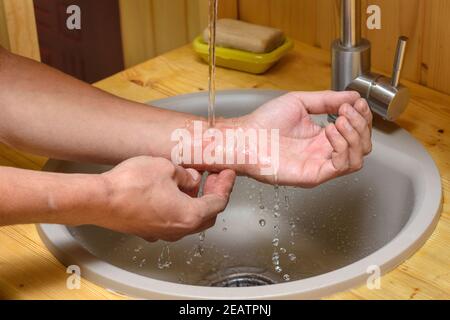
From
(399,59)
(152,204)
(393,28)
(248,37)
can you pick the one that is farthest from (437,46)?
(152,204)

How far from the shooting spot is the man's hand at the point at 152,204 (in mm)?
883

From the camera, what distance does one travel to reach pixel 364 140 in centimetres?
101

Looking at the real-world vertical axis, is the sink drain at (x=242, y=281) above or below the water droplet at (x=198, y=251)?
below

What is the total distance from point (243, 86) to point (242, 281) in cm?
31

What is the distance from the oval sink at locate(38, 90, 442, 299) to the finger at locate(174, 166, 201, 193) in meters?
0.13

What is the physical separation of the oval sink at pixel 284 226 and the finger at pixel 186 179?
0.42ft

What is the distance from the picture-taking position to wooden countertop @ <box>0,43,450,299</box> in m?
0.88

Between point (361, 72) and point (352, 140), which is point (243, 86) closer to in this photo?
point (361, 72)

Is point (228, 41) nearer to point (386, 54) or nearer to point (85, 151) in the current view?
point (386, 54)

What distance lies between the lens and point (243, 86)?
129 cm

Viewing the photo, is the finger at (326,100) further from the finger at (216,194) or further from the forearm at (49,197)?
the forearm at (49,197)

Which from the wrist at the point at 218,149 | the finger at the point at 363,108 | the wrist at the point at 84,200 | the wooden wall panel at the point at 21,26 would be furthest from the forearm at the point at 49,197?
the wooden wall panel at the point at 21,26

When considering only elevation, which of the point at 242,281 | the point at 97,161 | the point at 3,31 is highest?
the point at 3,31
